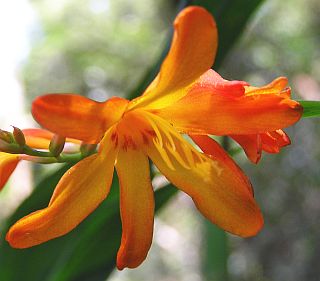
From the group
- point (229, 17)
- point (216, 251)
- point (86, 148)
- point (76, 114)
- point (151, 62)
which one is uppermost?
point (76, 114)

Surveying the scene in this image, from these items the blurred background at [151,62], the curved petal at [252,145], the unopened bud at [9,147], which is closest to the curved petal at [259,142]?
the curved petal at [252,145]

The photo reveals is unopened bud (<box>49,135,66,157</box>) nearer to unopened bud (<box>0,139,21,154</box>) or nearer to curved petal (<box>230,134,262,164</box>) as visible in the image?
unopened bud (<box>0,139,21,154</box>)

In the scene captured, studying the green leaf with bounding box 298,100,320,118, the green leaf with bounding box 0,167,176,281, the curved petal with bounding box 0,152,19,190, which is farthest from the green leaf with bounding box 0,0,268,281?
the green leaf with bounding box 298,100,320,118

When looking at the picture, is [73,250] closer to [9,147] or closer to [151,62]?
[9,147]

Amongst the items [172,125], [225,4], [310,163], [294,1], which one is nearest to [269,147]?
[172,125]

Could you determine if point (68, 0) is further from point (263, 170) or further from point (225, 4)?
point (225, 4)

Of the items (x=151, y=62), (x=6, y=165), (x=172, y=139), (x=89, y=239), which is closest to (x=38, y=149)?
(x=6, y=165)
